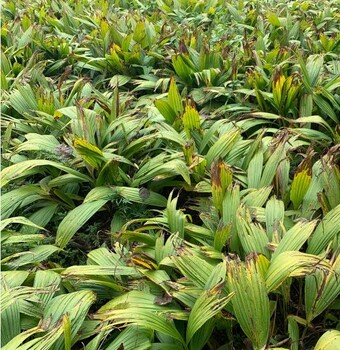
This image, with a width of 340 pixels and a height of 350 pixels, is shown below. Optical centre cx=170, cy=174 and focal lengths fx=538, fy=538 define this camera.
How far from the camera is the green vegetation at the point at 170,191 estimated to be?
175cm

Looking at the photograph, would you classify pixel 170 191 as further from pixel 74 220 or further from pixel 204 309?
pixel 204 309

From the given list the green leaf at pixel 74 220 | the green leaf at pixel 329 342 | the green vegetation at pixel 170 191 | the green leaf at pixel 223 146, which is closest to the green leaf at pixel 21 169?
the green vegetation at pixel 170 191

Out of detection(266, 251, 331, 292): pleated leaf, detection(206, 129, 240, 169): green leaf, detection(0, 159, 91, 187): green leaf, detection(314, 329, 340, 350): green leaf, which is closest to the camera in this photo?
detection(314, 329, 340, 350): green leaf

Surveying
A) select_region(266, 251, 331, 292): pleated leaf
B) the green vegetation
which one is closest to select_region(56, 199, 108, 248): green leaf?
the green vegetation

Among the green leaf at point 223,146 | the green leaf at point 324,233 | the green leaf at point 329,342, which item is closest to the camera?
the green leaf at point 329,342

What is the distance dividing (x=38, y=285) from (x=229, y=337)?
695 mm

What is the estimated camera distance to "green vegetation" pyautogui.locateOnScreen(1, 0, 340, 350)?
5.74 feet

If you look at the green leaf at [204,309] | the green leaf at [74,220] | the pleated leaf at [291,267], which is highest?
the pleated leaf at [291,267]

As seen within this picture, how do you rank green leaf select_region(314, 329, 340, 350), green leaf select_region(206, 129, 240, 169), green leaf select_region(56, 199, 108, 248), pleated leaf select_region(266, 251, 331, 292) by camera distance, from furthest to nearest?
green leaf select_region(206, 129, 240, 169)
green leaf select_region(56, 199, 108, 248)
pleated leaf select_region(266, 251, 331, 292)
green leaf select_region(314, 329, 340, 350)

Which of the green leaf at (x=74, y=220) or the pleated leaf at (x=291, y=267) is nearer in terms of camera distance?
the pleated leaf at (x=291, y=267)

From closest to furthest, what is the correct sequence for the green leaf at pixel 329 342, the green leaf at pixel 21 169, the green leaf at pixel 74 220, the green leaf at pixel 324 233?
the green leaf at pixel 329 342 < the green leaf at pixel 324 233 < the green leaf at pixel 74 220 < the green leaf at pixel 21 169

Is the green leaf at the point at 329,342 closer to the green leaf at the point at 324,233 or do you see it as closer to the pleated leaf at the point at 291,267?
the pleated leaf at the point at 291,267

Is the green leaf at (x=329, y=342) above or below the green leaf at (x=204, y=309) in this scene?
below

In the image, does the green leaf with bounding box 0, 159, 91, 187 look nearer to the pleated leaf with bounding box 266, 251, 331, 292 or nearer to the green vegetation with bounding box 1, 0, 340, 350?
the green vegetation with bounding box 1, 0, 340, 350
